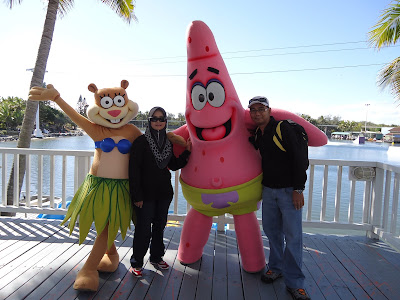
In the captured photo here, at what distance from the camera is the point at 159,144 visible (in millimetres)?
2408

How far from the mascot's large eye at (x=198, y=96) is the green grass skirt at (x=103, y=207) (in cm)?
84

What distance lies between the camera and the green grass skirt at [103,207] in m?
2.32

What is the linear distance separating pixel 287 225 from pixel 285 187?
0.28 m

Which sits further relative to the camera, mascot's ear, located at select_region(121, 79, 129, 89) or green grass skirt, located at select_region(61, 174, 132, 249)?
mascot's ear, located at select_region(121, 79, 129, 89)

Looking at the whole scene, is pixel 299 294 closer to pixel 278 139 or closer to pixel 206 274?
pixel 206 274

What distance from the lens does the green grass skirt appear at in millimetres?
2318

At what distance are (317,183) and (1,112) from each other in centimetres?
4614

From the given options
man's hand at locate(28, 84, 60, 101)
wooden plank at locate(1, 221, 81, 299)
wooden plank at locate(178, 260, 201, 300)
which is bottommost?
wooden plank at locate(1, 221, 81, 299)

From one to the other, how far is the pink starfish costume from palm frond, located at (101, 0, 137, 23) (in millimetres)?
5128

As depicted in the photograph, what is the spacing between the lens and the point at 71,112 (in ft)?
8.20

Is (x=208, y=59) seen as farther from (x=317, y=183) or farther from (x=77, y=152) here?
(x=317, y=183)

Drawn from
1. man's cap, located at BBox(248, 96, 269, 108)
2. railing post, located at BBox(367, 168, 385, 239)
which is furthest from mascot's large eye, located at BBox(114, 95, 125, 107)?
railing post, located at BBox(367, 168, 385, 239)

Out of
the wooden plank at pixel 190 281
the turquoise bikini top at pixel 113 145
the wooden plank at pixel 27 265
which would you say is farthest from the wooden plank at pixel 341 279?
the wooden plank at pixel 27 265

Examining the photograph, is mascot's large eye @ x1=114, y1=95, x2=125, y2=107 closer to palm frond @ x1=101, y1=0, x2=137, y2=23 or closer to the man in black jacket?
Answer: the man in black jacket
